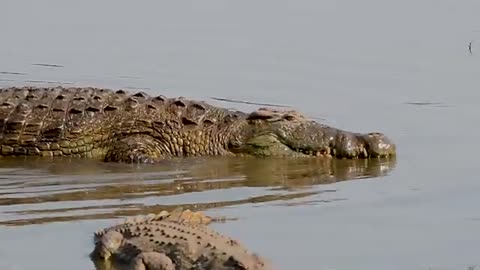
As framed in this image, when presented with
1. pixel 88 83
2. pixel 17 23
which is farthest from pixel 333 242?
pixel 17 23

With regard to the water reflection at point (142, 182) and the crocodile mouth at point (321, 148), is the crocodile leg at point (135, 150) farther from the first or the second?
the crocodile mouth at point (321, 148)

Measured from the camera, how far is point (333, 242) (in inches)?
317

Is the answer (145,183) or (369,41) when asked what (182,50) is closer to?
(369,41)

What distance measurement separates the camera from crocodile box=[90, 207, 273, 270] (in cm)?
695

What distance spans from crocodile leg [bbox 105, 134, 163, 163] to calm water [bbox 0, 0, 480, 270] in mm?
222

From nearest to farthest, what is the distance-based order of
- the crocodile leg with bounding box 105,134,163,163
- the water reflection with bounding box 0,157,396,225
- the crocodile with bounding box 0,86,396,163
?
1. the water reflection with bounding box 0,157,396,225
2. the crocodile leg with bounding box 105,134,163,163
3. the crocodile with bounding box 0,86,396,163

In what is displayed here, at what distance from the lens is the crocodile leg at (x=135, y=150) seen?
1102cm

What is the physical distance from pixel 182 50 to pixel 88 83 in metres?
2.63

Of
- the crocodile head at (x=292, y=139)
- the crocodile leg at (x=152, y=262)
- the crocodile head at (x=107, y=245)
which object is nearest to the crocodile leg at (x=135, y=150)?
the crocodile head at (x=292, y=139)

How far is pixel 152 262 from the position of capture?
7105 mm

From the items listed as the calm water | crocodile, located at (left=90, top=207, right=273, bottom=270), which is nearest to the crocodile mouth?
the calm water

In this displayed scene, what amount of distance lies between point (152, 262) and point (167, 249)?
0.18 meters

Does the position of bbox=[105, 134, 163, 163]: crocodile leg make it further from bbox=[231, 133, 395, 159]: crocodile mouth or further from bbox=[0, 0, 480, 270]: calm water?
bbox=[231, 133, 395, 159]: crocodile mouth

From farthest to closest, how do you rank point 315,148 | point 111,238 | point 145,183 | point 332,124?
point 332,124 < point 315,148 < point 145,183 < point 111,238
